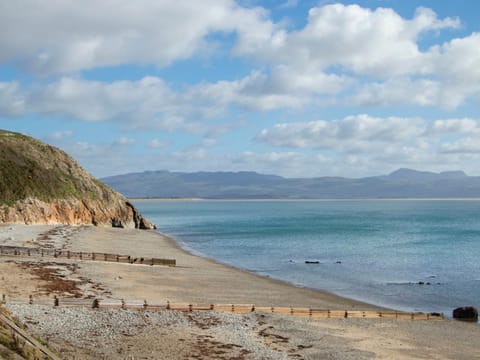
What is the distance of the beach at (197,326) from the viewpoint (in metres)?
22.9

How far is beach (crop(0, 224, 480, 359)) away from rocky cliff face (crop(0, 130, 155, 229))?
52938 mm

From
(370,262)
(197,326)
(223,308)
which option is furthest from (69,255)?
(370,262)

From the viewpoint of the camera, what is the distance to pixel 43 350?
17.1 m

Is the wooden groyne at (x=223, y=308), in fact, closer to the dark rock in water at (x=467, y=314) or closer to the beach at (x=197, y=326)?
Result: the beach at (x=197, y=326)

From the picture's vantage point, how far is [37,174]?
102000 millimetres

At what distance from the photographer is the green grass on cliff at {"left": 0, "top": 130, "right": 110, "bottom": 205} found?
95.9 meters

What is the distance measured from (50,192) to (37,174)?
4.81m

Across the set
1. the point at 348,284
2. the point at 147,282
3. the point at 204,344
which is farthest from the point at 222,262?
the point at 204,344

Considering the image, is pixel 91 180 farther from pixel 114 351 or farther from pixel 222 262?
pixel 114 351

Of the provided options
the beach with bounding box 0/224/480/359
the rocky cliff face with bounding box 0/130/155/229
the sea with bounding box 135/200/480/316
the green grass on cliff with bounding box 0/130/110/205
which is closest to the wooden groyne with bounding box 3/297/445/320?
the beach with bounding box 0/224/480/359

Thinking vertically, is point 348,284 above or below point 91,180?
below

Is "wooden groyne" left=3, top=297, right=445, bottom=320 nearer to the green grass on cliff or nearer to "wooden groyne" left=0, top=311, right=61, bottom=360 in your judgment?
"wooden groyne" left=0, top=311, right=61, bottom=360

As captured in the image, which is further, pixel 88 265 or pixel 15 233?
pixel 15 233

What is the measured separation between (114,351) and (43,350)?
16.9ft
